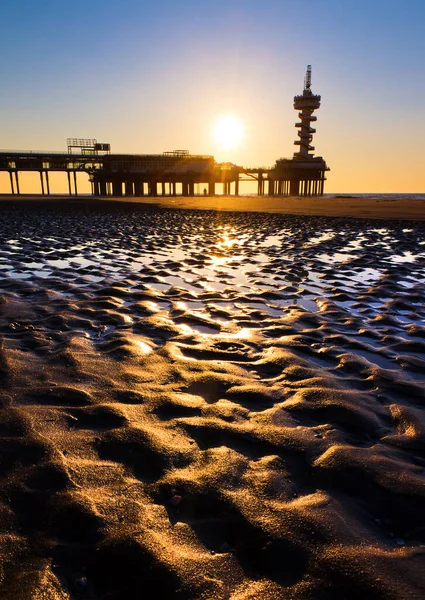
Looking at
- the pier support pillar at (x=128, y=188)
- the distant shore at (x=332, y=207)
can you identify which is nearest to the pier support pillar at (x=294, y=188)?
the pier support pillar at (x=128, y=188)

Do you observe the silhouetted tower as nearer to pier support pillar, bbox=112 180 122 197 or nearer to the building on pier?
the building on pier

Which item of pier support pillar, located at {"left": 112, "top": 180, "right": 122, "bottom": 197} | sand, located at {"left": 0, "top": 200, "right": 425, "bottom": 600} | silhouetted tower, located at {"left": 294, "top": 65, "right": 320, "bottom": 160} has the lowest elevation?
sand, located at {"left": 0, "top": 200, "right": 425, "bottom": 600}

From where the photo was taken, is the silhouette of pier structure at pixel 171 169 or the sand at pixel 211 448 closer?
the sand at pixel 211 448

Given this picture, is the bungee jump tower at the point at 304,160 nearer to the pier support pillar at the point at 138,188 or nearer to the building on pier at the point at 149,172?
the building on pier at the point at 149,172

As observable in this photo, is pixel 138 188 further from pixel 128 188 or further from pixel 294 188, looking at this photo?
pixel 294 188

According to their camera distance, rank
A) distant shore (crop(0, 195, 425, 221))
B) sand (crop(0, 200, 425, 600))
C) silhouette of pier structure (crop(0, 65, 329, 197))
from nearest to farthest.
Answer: sand (crop(0, 200, 425, 600)) → distant shore (crop(0, 195, 425, 221)) → silhouette of pier structure (crop(0, 65, 329, 197))

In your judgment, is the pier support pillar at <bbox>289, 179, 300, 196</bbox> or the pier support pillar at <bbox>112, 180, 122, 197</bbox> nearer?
the pier support pillar at <bbox>112, 180, 122, 197</bbox>

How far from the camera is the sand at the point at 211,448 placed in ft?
6.20

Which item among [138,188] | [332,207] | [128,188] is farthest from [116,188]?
[332,207]

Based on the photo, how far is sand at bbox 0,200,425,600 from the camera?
189cm

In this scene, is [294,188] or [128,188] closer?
[128,188]

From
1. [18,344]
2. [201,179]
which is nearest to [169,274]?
[18,344]

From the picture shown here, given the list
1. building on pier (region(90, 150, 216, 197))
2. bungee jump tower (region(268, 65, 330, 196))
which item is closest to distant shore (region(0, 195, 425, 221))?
building on pier (region(90, 150, 216, 197))

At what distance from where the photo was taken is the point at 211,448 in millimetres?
2809
